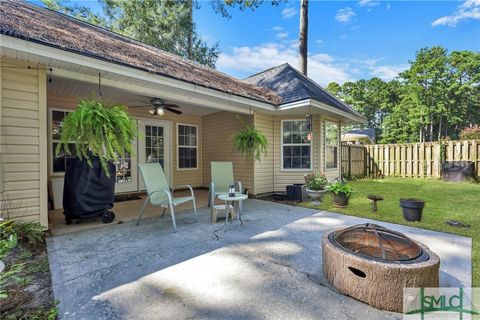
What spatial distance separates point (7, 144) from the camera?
3154mm

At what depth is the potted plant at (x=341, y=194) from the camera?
5.12 m

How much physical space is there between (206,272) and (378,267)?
1.51 m

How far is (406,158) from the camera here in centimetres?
1050

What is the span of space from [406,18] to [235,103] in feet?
23.6

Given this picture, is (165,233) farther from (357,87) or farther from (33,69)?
(357,87)

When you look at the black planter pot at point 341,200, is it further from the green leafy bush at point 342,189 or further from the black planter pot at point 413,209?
the black planter pot at point 413,209

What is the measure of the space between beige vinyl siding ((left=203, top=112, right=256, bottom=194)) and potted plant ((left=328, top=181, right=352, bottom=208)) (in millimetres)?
2226

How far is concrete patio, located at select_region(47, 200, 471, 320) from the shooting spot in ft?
5.68

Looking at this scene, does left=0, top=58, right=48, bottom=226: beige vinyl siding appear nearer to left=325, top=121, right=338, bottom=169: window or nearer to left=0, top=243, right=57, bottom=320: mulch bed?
left=0, top=243, right=57, bottom=320: mulch bed

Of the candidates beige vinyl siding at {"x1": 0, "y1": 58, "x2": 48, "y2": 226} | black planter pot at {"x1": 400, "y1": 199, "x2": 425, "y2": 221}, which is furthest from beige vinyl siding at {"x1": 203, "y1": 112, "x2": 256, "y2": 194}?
beige vinyl siding at {"x1": 0, "y1": 58, "x2": 48, "y2": 226}

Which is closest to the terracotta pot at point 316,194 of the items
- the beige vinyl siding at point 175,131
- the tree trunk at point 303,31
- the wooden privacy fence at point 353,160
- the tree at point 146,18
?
the beige vinyl siding at point 175,131

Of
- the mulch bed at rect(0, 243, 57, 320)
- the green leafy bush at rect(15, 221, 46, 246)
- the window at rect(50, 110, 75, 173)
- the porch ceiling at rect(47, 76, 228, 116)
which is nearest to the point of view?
the mulch bed at rect(0, 243, 57, 320)

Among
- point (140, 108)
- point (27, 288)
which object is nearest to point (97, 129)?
point (27, 288)

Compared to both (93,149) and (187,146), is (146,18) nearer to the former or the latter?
(187,146)
